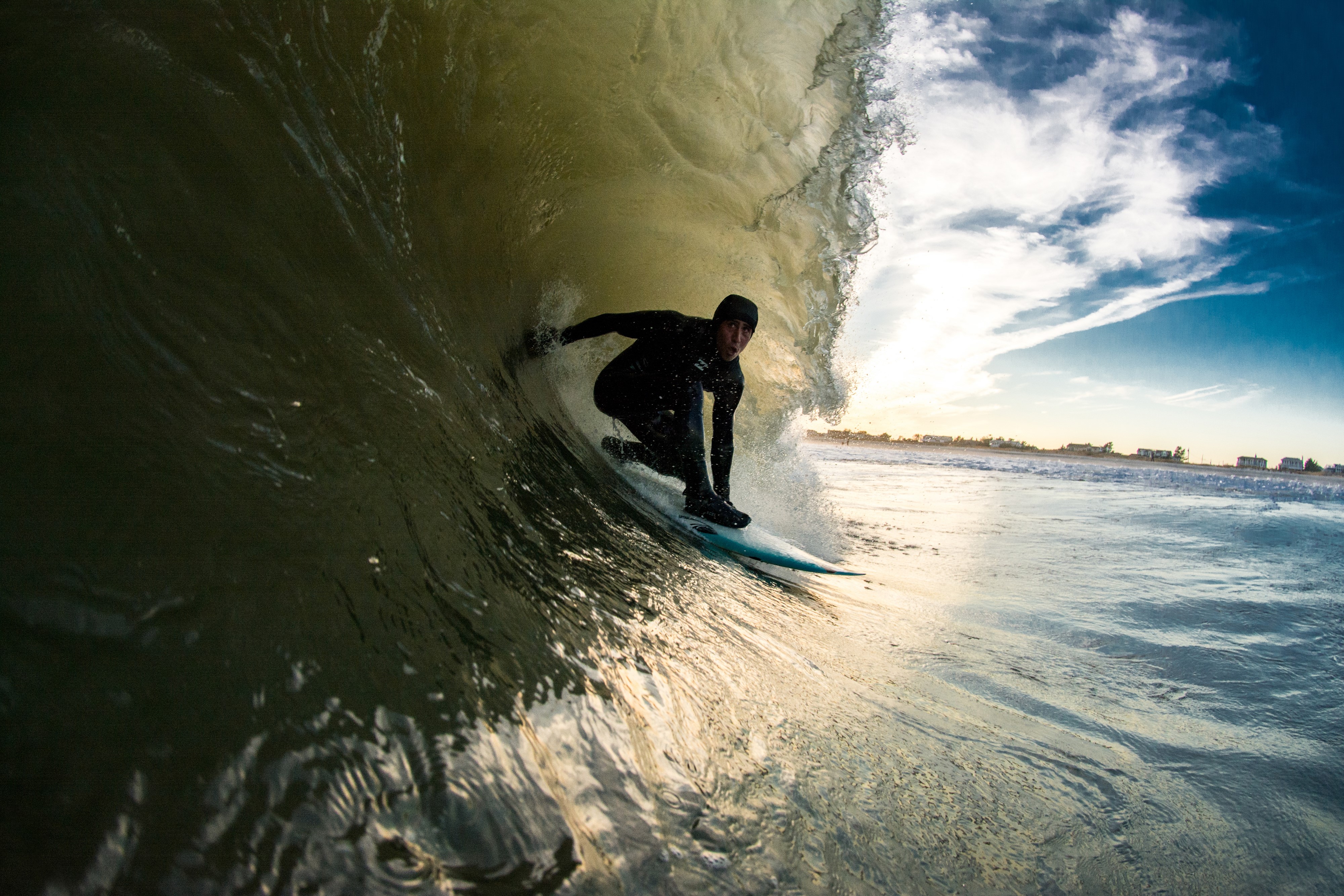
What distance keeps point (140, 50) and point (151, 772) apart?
4.70ft

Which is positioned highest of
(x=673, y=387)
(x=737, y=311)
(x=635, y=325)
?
(x=737, y=311)

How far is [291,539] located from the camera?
961 mm

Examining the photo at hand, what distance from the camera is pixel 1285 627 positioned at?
272cm

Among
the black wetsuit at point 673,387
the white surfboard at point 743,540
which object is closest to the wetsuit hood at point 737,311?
the black wetsuit at point 673,387

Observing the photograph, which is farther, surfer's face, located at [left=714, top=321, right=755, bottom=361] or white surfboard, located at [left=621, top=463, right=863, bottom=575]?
surfer's face, located at [left=714, top=321, right=755, bottom=361]

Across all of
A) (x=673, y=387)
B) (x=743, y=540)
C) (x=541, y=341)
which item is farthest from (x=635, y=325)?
(x=743, y=540)

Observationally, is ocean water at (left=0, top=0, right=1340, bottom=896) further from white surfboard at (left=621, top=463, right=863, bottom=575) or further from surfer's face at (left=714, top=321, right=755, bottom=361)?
surfer's face at (left=714, top=321, right=755, bottom=361)

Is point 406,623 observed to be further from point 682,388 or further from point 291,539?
point 682,388

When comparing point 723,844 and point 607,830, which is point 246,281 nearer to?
point 607,830

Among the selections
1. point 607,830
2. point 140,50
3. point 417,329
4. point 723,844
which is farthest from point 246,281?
point 723,844

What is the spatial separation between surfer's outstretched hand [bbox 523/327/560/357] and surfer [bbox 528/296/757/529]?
0.26 ft

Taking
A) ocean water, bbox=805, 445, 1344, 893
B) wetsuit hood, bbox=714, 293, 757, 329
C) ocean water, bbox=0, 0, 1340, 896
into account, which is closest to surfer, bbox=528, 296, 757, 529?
wetsuit hood, bbox=714, 293, 757, 329

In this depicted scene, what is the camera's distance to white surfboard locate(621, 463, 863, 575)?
321cm

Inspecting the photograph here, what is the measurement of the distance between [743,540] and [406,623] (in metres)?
2.41
